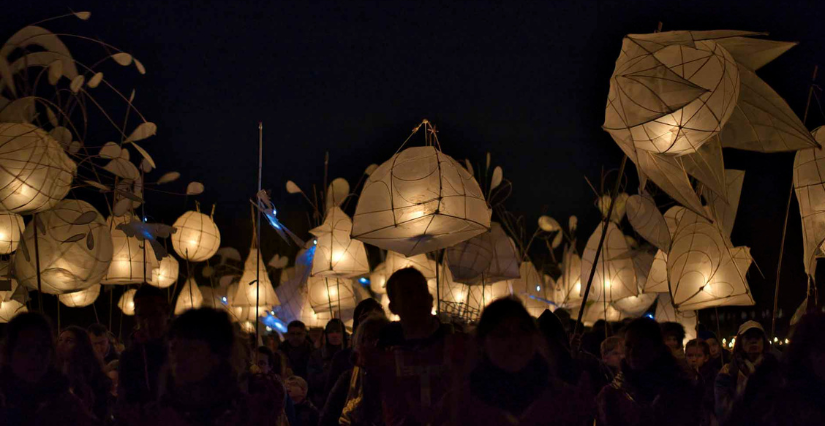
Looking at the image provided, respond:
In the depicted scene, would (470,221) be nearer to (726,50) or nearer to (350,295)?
(726,50)

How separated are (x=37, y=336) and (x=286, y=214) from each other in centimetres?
1758

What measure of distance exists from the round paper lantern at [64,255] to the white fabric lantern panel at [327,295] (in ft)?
14.1

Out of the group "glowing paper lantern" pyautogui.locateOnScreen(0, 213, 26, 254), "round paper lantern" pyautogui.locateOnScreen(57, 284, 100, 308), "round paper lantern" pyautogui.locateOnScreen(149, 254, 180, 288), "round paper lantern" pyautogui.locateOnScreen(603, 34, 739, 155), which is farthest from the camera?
"round paper lantern" pyautogui.locateOnScreen(149, 254, 180, 288)

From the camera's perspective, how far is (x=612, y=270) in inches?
348

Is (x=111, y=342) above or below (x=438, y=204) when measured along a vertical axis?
below

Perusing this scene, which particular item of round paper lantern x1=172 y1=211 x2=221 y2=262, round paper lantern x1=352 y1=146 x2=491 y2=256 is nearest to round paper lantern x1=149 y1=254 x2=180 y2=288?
round paper lantern x1=172 y1=211 x2=221 y2=262

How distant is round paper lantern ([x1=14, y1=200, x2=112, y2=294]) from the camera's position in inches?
198

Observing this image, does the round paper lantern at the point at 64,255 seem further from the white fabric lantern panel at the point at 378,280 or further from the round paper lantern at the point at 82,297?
the white fabric lantern panel at the point at 378,280

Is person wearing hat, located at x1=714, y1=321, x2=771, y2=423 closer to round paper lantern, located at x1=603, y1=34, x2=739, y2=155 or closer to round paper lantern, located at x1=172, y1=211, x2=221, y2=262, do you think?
round paper lantern, located at x1=603, y1=34, x2=739, y2=155

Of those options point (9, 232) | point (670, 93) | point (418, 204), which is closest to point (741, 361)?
point (670, 93)

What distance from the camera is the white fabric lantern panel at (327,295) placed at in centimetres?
944

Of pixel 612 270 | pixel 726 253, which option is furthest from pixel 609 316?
pixel 726 253

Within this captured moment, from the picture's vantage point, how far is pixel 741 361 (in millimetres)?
4797

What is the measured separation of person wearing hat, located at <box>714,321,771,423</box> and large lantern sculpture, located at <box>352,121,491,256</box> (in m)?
1.44
